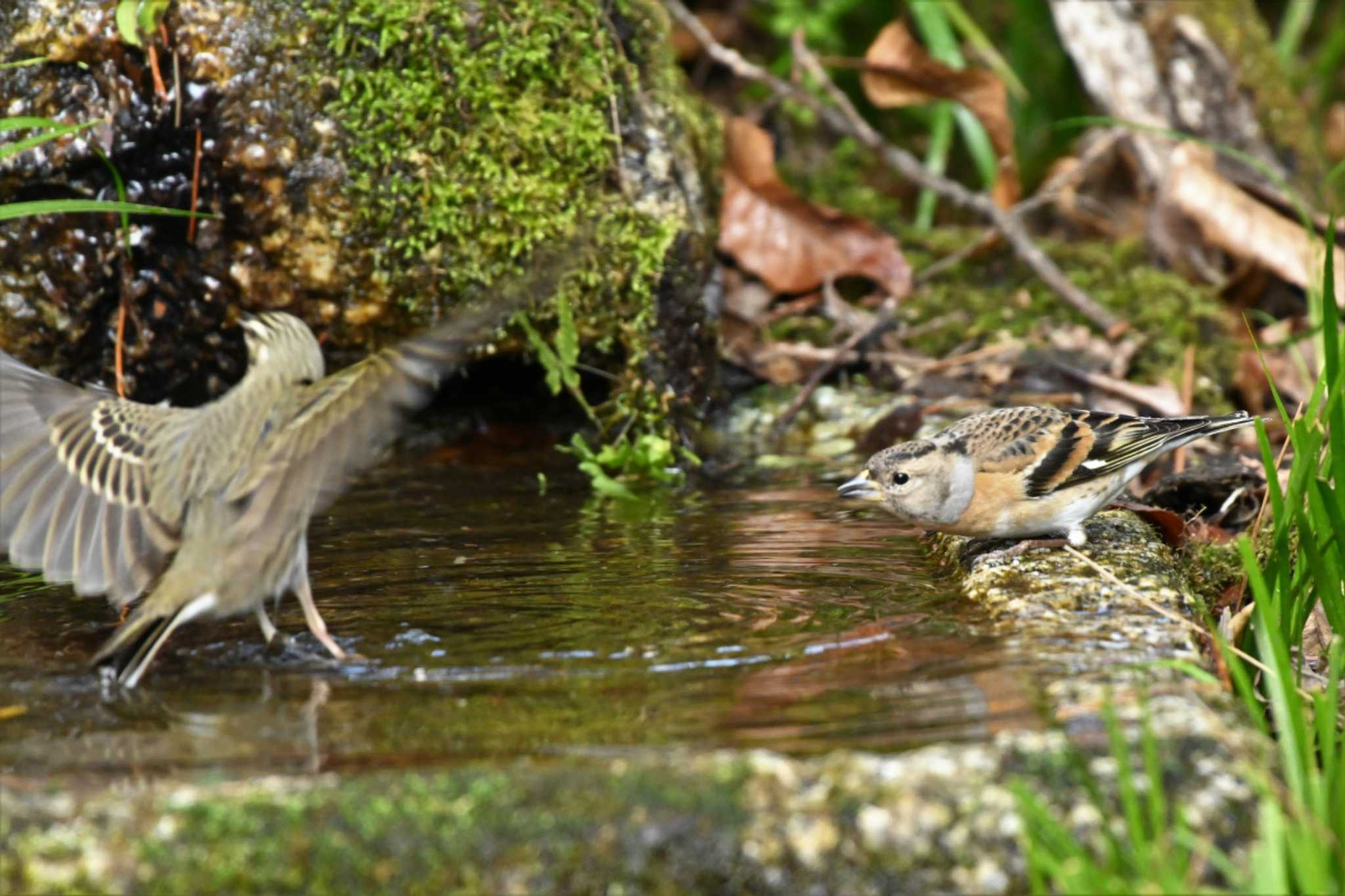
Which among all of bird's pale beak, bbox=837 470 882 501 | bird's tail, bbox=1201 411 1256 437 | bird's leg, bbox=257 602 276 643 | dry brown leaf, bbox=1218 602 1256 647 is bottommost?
dry brown leaf, bbox=1218 602 1256 647

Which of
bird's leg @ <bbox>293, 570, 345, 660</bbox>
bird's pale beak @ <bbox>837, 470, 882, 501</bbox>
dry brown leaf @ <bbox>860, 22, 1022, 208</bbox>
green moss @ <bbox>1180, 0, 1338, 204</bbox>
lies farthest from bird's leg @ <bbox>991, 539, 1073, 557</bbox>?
green moss @ <bbox>1180, 0, 1338, 204</bbox>

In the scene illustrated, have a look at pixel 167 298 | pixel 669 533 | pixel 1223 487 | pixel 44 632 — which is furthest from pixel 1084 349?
pixel 44 632

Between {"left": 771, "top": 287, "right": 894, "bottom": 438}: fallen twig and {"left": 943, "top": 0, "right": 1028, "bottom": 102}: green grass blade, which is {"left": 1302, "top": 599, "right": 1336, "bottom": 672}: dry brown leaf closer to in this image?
{"left": 771, "top": 287, "right": 894, "bottom": 438}: fallen twig

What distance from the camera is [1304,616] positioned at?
4.04 metres

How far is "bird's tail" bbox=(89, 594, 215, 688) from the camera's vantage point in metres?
3.63

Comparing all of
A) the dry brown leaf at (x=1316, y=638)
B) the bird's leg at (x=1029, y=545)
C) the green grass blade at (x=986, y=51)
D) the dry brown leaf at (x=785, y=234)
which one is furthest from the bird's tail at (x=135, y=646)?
the green grass blade at (x=986, y=51)

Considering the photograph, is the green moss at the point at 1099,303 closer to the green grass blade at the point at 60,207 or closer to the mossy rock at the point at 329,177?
the mossy rock at the point at 329,177

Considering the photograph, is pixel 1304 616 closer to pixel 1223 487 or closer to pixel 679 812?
pixel 1223 487

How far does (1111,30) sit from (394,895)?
296 inches

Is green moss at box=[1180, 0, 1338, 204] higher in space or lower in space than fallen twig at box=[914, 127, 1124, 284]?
higher

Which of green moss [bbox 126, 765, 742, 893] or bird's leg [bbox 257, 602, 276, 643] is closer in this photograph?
green moss [bbox 126, 765, 742, 893]

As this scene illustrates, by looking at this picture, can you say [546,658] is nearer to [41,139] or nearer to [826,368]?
[41,139]

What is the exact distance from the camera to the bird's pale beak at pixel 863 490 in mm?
5055

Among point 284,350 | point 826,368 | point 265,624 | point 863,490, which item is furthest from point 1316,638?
point 284,350
